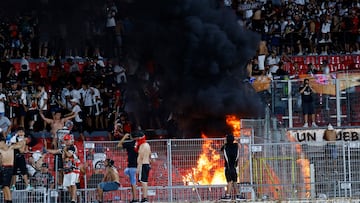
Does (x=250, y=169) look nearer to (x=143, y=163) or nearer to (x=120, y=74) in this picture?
(x=143, y=163)

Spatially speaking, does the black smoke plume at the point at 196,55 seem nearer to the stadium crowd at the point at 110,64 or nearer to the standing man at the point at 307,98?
the stadium crowd at the point at 110,64

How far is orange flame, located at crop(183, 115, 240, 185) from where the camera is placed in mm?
18156

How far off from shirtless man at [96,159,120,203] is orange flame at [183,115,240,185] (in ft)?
4.67

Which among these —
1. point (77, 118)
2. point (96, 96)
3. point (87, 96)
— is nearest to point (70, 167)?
point (77, 118)

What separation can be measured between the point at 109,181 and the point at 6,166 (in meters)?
1.97

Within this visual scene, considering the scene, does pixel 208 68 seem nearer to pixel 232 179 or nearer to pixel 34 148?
pixel 34 148

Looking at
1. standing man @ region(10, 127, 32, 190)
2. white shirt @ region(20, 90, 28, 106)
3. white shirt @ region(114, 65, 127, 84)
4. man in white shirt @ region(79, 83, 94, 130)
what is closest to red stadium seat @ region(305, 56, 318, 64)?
white shirt @ region(114, 65, 127, 84)

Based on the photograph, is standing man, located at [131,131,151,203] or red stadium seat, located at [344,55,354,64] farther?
red stadium seat, located at [344,55,354,64]

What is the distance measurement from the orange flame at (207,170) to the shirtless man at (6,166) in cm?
340

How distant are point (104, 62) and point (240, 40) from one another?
400 cm

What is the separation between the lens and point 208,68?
79.8ft

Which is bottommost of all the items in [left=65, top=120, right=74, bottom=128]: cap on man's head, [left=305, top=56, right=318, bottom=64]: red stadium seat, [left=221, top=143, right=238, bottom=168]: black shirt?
[left=221, top=143, right=238, bottom=168]: black shirt

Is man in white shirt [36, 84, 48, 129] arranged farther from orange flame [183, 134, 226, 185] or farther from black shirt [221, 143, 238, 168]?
black shirt [221, 143, 238, 168]

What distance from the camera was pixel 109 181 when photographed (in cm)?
1769
